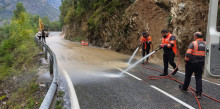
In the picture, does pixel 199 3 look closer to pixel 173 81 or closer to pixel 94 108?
pixel 173 81

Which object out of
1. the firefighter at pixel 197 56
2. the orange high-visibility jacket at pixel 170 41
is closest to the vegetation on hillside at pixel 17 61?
the firefighter at pixel 197 56

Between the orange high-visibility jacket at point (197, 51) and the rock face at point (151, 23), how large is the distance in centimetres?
631

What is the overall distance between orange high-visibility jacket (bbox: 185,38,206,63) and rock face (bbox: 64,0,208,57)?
6.31 m

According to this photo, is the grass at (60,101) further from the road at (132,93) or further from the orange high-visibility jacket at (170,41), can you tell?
the orange high-visibility jacket at (170,41)

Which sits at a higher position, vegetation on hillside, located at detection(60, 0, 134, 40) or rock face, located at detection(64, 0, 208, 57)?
vegetation on hillside, located at detection(60, 0, 134, 40)

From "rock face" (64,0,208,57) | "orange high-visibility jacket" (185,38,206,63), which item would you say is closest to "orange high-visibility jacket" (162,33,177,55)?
"orange high-visibility jacket" (185,38,206,63)

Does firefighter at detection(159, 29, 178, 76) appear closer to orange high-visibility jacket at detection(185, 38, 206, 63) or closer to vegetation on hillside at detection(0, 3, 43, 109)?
orange high-visibility jacket at detection(185, 38, 206, 63)

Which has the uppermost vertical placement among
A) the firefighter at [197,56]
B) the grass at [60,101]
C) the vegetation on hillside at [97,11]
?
the vegetation on hillside at [97,11]

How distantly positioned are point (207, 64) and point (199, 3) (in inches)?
380

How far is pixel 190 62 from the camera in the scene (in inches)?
228

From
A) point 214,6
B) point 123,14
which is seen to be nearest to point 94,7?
point 123,14

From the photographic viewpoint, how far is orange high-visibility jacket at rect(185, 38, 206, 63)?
5.44m

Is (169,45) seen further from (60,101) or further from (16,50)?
(16,50)

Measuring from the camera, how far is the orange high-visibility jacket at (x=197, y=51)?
17.8 feet
